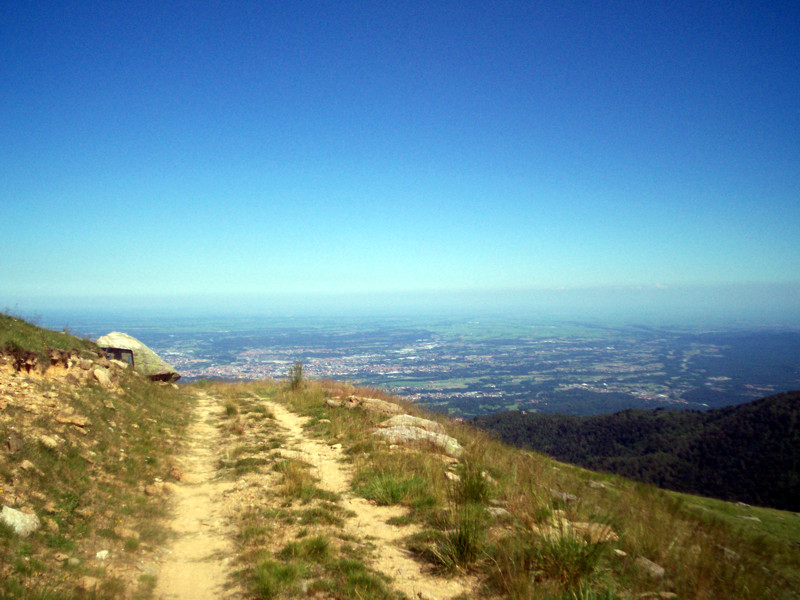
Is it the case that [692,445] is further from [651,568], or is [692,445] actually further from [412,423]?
[651,568]

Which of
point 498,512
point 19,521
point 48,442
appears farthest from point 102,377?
point 498,512

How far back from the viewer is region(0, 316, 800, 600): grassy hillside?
13.6 feet

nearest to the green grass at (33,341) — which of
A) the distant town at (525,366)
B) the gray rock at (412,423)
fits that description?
the gray rock at (412,423)

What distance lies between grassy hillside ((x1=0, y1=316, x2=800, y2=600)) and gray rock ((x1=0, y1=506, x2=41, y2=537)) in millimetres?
118

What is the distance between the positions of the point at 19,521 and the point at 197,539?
6.95 ft

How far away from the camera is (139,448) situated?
904 centimetres

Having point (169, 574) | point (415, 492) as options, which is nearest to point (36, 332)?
point (169, 574)

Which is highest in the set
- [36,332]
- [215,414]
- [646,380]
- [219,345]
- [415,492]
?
[36,332]

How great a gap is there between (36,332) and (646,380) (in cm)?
10272

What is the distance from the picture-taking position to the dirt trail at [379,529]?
14.2ft

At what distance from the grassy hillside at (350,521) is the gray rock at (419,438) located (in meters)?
0.36

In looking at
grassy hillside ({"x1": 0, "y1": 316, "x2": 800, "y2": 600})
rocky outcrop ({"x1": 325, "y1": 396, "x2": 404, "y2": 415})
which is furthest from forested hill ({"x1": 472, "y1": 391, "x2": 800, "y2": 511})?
grassy hillside ({"x1": 0, "y1": 316, "x2": 800, "y2": 600})

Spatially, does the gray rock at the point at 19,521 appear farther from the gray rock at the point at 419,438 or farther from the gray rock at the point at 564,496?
the gray rock at the point at 564,496

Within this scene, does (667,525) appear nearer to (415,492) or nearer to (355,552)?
(415,492)
